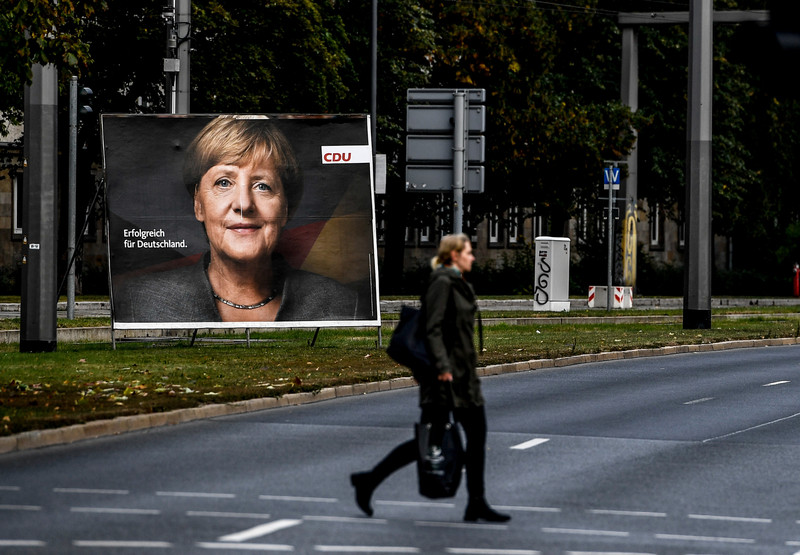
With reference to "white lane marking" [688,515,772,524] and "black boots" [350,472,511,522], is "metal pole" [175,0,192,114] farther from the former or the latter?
"white lane marking" [688,515,772,524]

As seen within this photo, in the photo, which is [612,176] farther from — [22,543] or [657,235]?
[657,235]

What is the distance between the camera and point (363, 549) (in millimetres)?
8438

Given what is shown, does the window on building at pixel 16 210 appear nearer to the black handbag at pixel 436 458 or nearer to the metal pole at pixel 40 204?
the metal pole at pixel 40 204

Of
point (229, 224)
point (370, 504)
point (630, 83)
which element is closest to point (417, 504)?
point (370, 504)

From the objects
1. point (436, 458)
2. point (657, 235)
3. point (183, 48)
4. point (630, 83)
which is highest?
point (630, 83)

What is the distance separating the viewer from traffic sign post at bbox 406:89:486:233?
65.9ft

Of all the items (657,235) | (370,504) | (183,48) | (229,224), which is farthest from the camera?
(657,235)

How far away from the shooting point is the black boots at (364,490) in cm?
962

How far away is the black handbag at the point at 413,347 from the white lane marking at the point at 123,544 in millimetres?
1854

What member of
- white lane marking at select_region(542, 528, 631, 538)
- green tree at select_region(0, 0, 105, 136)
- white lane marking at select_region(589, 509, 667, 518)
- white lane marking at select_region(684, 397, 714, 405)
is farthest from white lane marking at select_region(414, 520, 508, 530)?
green tree at select_region(0, 0, 105, 136)

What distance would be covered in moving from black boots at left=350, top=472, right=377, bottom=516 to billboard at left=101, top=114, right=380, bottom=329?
14.0 metres

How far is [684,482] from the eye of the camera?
454 inches

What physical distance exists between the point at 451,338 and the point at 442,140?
1080 cm

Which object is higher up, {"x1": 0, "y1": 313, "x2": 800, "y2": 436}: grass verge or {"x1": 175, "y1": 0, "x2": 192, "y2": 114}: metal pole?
{"x1": 175, "y1": 0, "x2": 192, "y2": 114}: metal pole
